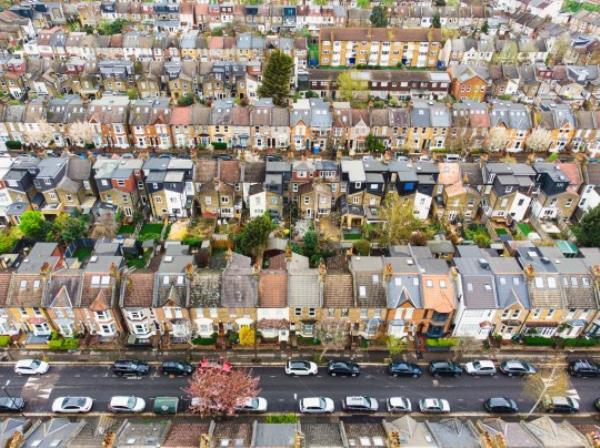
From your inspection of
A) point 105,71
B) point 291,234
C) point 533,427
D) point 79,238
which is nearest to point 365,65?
point 105,71

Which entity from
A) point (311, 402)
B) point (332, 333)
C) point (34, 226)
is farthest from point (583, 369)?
point (34, 226)

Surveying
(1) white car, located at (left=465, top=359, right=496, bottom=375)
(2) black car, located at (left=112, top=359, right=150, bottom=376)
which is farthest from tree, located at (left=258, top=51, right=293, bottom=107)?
(1) white car, located at (left=465, top=359, right=496, bottom=375)

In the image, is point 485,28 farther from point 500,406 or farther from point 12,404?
point 12,404

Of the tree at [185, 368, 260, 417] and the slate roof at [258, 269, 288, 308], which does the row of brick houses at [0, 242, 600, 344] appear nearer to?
the slate roof at [258, 269, 288, 308]

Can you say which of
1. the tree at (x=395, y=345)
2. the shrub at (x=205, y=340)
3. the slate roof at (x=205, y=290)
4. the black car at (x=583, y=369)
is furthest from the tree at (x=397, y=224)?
the shrub at (x=205, y=340)

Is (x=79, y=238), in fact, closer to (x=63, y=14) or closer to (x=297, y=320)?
(x=297, y=320)

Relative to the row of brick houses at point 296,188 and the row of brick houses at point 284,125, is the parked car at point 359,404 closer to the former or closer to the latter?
the row of brick houses at point 296,188
